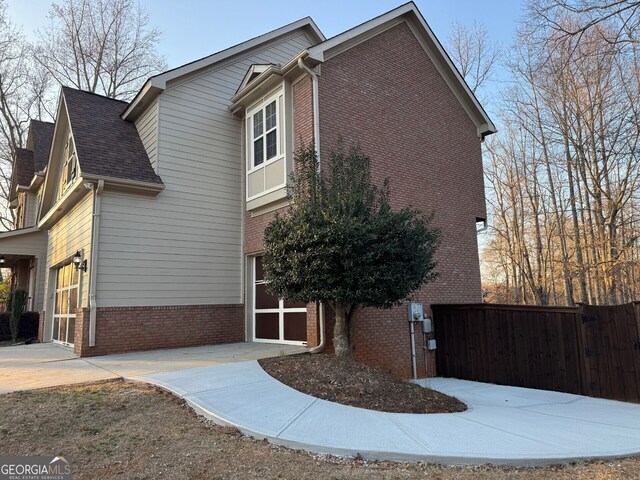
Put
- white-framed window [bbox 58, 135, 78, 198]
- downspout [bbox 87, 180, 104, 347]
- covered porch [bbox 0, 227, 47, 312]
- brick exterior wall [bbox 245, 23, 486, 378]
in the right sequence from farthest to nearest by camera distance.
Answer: covered porch [bbox 0, 227, 47, 312], white-framed window [bbox 58, 135, 78, 198], brick exterior wall [bbox 245, 23, 486, 378], downspout [bbox 87, 180, 104, 347]

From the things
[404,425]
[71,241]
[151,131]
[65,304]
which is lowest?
[404,425]

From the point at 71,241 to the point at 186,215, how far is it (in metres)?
3.87

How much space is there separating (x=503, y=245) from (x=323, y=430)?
77.9 feet

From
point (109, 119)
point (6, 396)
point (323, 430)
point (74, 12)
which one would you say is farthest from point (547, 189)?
point (74, 12)

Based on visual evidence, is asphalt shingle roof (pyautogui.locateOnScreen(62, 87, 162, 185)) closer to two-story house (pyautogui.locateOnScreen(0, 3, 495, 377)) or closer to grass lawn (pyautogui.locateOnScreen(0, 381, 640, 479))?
two-story house (pyautogui.locateOnScreen(0, 3, 495, 377))

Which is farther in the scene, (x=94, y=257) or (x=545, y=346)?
(x=94, y=257)

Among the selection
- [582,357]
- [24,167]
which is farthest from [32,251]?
[582,357]

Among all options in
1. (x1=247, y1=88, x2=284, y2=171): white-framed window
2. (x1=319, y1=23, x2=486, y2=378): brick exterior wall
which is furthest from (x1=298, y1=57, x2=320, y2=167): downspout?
(x1=247, y1=88, x2=284, y2=171): white-framed window

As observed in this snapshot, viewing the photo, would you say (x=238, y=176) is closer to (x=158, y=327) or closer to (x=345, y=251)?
(x=158, y=327)

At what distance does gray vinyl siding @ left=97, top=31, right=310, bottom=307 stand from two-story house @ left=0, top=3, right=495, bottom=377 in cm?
3

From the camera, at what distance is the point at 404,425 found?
17.1 feet

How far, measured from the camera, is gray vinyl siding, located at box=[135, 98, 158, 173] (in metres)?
11.4

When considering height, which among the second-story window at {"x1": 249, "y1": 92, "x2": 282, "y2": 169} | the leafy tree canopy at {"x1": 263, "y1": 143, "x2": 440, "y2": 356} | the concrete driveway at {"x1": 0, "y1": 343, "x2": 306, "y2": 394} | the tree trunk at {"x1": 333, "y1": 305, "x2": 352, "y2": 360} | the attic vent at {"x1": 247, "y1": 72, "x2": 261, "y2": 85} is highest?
the attic vent at {"x1": 247, "y1": 72, "x2": 261, "y2": 85}

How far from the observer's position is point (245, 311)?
466 inches
